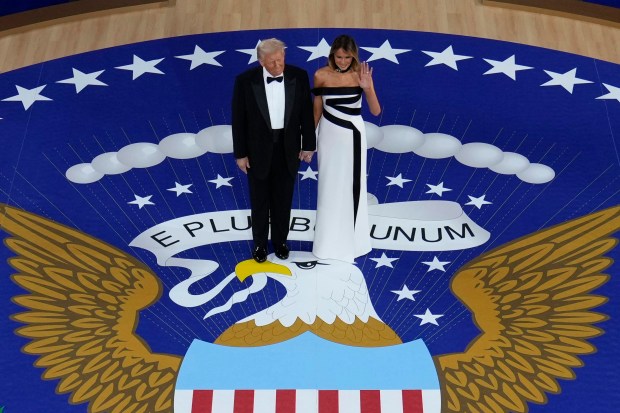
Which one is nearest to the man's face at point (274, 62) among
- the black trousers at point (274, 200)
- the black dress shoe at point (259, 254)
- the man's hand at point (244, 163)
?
the black trousers at point (274, 200)

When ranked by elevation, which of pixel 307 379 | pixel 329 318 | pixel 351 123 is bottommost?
pixel 307 379

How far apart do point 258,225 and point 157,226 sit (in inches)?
26.6

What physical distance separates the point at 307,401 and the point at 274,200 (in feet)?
3.81

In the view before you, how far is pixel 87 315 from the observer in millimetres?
5496

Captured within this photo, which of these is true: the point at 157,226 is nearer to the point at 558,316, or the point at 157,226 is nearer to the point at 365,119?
the point at 365,119

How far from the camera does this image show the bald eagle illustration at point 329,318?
5.11 m

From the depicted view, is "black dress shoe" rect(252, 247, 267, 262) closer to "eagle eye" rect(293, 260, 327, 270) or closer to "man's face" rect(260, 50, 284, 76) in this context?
"eagle eye" rect(293, 260, 327, 270)

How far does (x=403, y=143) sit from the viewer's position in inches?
263

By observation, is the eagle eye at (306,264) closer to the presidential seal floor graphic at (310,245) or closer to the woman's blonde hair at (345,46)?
the presidential seal floor graphic at (310,245)

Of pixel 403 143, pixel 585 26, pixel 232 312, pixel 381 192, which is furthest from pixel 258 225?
pixel 585 26

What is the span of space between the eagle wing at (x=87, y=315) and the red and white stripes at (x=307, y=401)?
15 cm

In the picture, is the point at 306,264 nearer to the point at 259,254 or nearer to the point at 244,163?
the point at 259,254

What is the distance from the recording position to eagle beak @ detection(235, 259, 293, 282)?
19.0 ft

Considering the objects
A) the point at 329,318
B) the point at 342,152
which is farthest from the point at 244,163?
the point at 329,318
